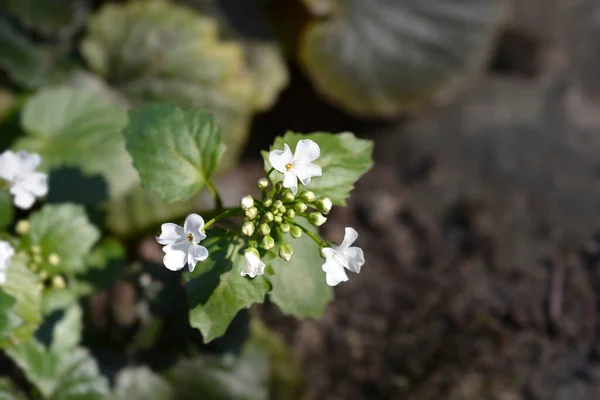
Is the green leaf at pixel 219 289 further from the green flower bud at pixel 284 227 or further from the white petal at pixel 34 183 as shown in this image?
the white petal at pixel 34 183

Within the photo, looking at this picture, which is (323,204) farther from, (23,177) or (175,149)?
(23,177)

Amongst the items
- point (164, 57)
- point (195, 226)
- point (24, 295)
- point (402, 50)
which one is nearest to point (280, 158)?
point (195, 226)

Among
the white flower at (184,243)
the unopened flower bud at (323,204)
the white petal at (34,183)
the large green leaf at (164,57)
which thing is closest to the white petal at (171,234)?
the white flower at (184,243)

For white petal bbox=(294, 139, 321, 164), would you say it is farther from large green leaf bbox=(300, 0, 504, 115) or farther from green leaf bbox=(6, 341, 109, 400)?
large green leaf bbox=(300, 0, 504, 115)

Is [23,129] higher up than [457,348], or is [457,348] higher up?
[23,129]

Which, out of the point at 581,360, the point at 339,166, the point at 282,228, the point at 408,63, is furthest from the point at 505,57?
the point at 282,228

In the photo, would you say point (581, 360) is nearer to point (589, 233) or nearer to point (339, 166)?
point (589, 233)
